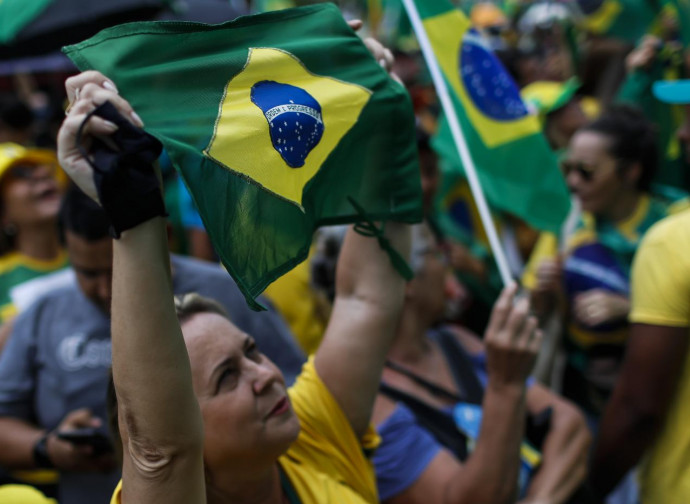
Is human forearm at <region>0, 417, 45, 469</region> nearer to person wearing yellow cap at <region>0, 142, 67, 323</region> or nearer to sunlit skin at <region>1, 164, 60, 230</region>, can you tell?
person wearing yellow cap at <region>0, 142, 67, 323</region>

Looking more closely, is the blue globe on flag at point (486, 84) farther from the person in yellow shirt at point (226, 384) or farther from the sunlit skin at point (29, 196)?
the sunlit skin at point (29, 196)

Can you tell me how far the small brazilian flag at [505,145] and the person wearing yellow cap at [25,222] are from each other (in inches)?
83.9

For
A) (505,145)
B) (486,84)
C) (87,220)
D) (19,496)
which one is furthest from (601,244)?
(19,496)

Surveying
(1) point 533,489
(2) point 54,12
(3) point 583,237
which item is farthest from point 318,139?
(2) point 54,12

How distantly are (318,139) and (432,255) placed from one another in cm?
148

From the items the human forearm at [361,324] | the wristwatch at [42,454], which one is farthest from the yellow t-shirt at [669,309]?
the wristwatch at [42,454]

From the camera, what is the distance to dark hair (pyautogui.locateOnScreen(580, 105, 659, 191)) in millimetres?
3766

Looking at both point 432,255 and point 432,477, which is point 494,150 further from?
point 432,477

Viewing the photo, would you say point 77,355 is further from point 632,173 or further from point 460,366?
point 632,173

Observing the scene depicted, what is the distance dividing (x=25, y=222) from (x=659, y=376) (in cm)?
297

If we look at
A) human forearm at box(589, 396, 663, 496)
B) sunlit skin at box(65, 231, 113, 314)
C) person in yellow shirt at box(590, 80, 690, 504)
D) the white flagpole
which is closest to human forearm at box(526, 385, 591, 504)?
human forearm at box(589, 396, 663, 496)

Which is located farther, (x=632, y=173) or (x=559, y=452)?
(x=632, y=173)

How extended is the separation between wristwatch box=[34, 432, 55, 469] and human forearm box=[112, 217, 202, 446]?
163 centimetres

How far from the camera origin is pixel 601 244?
3684 mm
